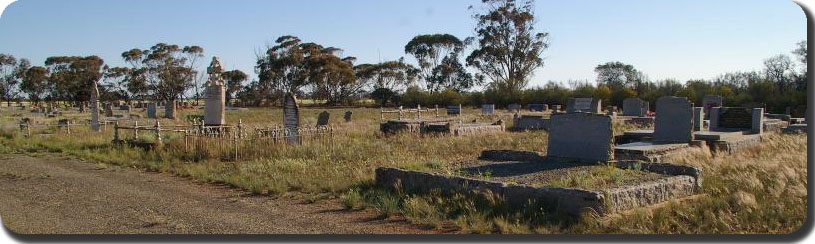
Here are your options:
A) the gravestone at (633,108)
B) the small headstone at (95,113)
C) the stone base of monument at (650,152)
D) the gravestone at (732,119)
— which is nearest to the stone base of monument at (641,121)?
the gravestone at (633,108)

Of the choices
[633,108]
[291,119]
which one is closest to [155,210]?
[291,119]

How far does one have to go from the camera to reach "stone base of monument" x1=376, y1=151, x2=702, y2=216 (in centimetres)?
621

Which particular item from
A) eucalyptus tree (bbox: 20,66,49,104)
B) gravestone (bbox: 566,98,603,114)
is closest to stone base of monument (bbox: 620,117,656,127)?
gravestone (bbox: 566,98,603,114)

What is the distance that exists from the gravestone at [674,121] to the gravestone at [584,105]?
13289 millimetres

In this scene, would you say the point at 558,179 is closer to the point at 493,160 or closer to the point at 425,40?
the point at 493,160

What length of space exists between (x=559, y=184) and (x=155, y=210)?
465 cm

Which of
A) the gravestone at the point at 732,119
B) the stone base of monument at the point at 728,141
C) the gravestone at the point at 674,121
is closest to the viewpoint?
the stone base of monument at the point at 728,141

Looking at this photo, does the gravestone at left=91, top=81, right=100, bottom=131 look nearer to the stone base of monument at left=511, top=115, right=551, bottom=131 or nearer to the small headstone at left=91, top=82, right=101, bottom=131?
the small headstone at left=91, top=82, right=101, bottom=131

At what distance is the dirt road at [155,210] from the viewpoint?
629 centimetres

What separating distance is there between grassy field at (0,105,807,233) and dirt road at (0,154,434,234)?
377 mm


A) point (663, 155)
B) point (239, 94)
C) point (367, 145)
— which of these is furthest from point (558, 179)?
point (239, 94)

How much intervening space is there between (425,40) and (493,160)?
59529 millimetres

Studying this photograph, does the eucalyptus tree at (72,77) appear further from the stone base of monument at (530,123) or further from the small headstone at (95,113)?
the stone base of monument at (530,123)

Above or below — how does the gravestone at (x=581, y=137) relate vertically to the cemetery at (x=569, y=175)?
above
